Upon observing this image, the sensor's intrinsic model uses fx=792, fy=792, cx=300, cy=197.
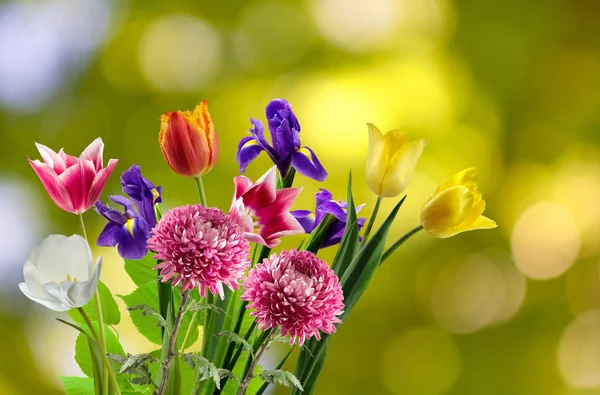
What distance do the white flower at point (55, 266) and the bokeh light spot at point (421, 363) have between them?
124 cm

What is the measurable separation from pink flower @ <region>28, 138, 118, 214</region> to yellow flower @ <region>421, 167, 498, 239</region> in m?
0.18

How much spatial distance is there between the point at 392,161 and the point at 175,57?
43.2 inches

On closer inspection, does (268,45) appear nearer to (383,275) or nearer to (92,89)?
(92,89)

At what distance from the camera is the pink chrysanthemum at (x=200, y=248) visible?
0.38m

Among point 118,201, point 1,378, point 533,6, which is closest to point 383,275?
point 533,6

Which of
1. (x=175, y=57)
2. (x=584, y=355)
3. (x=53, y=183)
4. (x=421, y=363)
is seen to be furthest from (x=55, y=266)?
(x=584, y=355)

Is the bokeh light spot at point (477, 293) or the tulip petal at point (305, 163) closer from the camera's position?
the tulip petal at point (305, 163)

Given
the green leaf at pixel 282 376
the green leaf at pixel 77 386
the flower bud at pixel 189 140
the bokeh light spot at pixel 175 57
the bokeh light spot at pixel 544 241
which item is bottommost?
the green leaf at pixel 77 386

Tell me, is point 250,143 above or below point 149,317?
above

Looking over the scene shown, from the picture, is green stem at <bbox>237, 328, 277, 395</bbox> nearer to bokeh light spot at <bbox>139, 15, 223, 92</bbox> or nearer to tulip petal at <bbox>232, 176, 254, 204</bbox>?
tulip petal at <bbox>232, 176, 254, 204</bbox>

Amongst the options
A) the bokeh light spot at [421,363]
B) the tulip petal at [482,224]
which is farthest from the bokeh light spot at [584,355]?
the tulip petal at [482,224]

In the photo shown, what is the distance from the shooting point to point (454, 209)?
1.48 feet

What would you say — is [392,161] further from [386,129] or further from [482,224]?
[386,129]

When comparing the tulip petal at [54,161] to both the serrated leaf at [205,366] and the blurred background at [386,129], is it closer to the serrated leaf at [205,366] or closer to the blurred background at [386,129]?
the serrated leaf at [205,366]
